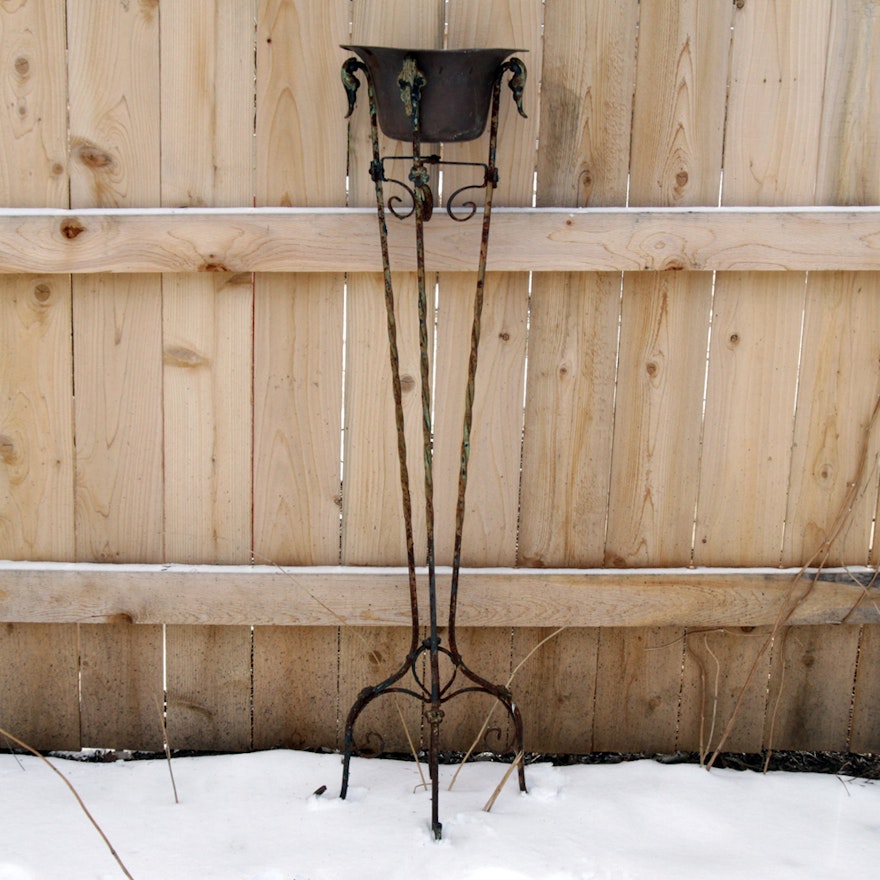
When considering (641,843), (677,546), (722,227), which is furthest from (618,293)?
(641,843)

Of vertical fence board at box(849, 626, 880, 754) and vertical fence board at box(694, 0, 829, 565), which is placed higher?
vertical fence board at box(694, 0, 829, 565)

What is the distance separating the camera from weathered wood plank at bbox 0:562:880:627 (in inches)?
88.8

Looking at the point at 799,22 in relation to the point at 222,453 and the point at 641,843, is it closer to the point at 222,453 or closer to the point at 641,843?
the point at 222,453

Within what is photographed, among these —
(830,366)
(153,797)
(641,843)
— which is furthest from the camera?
(830,366)

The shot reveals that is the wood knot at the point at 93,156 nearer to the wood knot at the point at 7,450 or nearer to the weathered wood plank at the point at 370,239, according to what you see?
the weathered wood plank at the point at 370,239

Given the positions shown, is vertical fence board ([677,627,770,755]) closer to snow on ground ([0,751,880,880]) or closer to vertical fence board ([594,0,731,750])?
vertical fence board ([594,0,731,750])

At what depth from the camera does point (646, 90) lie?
7.13 ft

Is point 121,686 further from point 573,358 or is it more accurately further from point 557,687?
point 573,358

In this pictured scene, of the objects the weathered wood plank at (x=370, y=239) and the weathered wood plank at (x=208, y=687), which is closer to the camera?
the weathered wood plank at (x=370, y=239)

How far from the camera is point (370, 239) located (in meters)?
2.14

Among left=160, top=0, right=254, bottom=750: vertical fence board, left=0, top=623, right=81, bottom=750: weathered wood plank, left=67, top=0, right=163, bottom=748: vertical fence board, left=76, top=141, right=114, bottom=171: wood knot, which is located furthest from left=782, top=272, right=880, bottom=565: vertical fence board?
left=0, top=623, right=81, bottom=750: weathered wood plank

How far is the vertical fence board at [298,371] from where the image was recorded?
213 cm

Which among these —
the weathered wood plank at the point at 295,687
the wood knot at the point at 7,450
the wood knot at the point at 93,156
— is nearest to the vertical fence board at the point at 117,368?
the wood knot at the point at 93,156

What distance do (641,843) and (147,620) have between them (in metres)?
1.22
